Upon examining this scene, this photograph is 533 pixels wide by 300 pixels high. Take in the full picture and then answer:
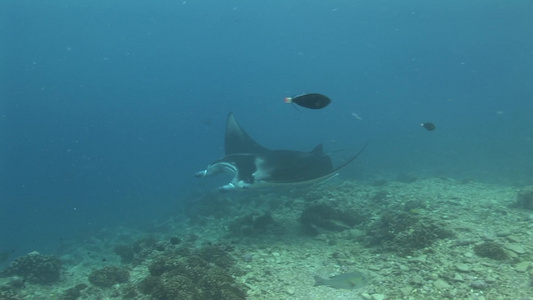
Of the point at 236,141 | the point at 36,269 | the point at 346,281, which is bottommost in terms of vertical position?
the point at 36,269

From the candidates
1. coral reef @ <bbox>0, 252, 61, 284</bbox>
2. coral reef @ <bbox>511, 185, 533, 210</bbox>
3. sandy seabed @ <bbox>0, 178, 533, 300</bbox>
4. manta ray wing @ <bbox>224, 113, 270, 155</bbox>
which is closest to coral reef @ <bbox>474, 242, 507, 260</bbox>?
sandy seabed @ <bbox>0, 178, 533, 300</bbox>

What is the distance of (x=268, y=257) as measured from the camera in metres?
7.77

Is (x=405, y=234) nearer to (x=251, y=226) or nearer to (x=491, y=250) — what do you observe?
(x=491, y=250)

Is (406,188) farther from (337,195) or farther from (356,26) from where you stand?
(356,26)

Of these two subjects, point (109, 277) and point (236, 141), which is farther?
point (236, 141)

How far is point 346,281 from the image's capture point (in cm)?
613

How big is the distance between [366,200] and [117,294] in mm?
9428

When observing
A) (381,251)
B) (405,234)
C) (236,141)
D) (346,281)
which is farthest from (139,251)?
(405,234)

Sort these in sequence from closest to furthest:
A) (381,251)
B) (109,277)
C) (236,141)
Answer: (381,251) < (109,277) < (236,141)

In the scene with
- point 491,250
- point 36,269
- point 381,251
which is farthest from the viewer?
point 36,269

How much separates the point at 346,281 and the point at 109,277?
17.3ft

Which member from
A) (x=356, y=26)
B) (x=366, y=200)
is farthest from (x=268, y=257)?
(x=356, y=26)

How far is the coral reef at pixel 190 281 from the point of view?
18.1 ft

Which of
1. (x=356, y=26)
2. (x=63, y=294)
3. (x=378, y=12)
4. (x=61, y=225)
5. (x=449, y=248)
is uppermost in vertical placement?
(x=356, y=26)
